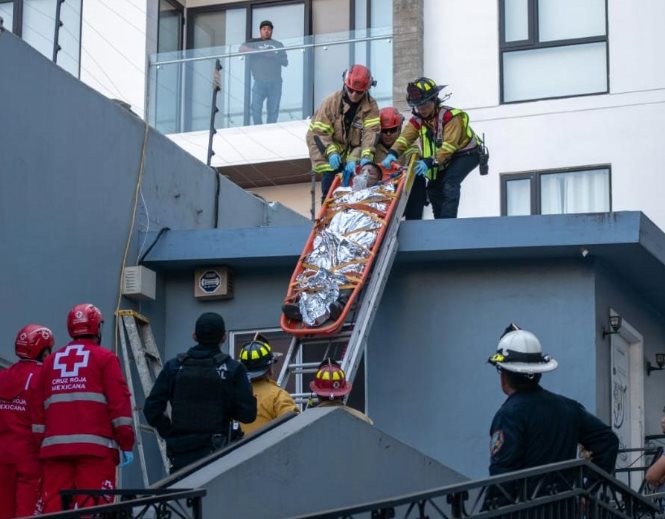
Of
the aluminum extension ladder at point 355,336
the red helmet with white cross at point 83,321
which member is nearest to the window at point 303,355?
the aluminum extension ladder at point 355,336

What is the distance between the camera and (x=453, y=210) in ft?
52.3

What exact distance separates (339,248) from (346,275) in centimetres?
37

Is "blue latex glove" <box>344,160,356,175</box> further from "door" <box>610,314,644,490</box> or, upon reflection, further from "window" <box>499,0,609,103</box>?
"window" <box>499,0,609,103</box>

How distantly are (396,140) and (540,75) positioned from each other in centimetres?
949

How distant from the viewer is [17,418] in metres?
11.2

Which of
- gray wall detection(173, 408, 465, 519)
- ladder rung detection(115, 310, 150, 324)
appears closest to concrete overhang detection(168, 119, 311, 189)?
ladder rung detection(115, 310, 150, 324)

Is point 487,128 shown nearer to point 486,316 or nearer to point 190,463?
point 486,316

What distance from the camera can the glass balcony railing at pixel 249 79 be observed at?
82.2ft

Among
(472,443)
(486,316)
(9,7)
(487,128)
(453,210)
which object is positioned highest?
(9,7)

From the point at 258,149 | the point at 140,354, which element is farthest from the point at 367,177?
the point at 258,149

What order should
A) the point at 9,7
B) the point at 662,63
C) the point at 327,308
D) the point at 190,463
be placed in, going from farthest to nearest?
the point at 9,7 → the point at 662,63 → the point at 327,308 → the point at 190,463

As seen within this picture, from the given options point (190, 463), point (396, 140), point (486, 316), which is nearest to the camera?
Result: point (190, 463)

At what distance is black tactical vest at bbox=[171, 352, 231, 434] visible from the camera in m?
10.5

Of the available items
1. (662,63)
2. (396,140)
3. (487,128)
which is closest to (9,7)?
(487,128)
